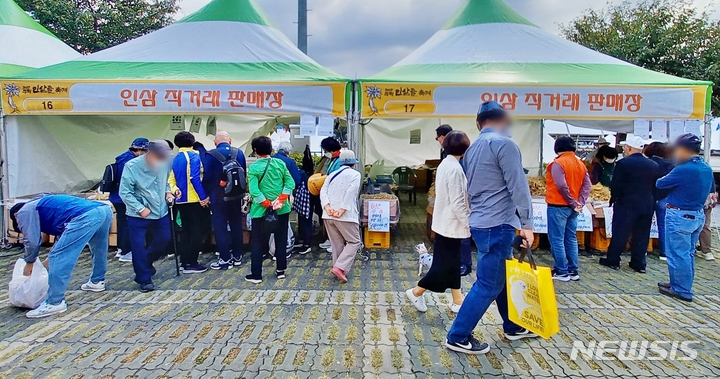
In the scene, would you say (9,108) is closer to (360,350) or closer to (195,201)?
(195,201)

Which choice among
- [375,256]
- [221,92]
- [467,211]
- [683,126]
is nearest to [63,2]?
[221,92]

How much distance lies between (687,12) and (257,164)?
14.4m

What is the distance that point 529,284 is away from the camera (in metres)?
3.13

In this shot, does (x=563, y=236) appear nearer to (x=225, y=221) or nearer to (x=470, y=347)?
(x=470, y=347)

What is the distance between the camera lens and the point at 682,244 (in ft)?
15.1

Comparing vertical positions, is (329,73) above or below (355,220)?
above

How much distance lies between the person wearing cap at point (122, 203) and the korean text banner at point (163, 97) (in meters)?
0.80

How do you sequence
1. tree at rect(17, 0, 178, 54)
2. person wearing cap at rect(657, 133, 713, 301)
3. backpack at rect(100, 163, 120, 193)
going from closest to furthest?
person wearing cap at rect(657, 133, 713, 301) < backpack at rect(100, 163, 120, 193) < tree at rect(17, 0, 178, 54)

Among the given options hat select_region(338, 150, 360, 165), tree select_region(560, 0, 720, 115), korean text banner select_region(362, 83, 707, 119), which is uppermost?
tree select_region(560, 0, 720, 115)

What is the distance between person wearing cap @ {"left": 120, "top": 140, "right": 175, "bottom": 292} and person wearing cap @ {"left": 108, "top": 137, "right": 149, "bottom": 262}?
23.2 inches

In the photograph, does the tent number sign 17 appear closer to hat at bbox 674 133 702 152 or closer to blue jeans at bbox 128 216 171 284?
blue jeans at bbox 128 216 171 284

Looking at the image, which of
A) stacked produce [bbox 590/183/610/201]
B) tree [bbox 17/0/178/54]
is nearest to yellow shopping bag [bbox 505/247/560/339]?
stacked produce [bbox 590/183/610/201]

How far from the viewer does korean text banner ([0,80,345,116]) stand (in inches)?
249

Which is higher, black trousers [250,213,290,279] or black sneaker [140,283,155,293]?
black trousers [250,213,290,279]
